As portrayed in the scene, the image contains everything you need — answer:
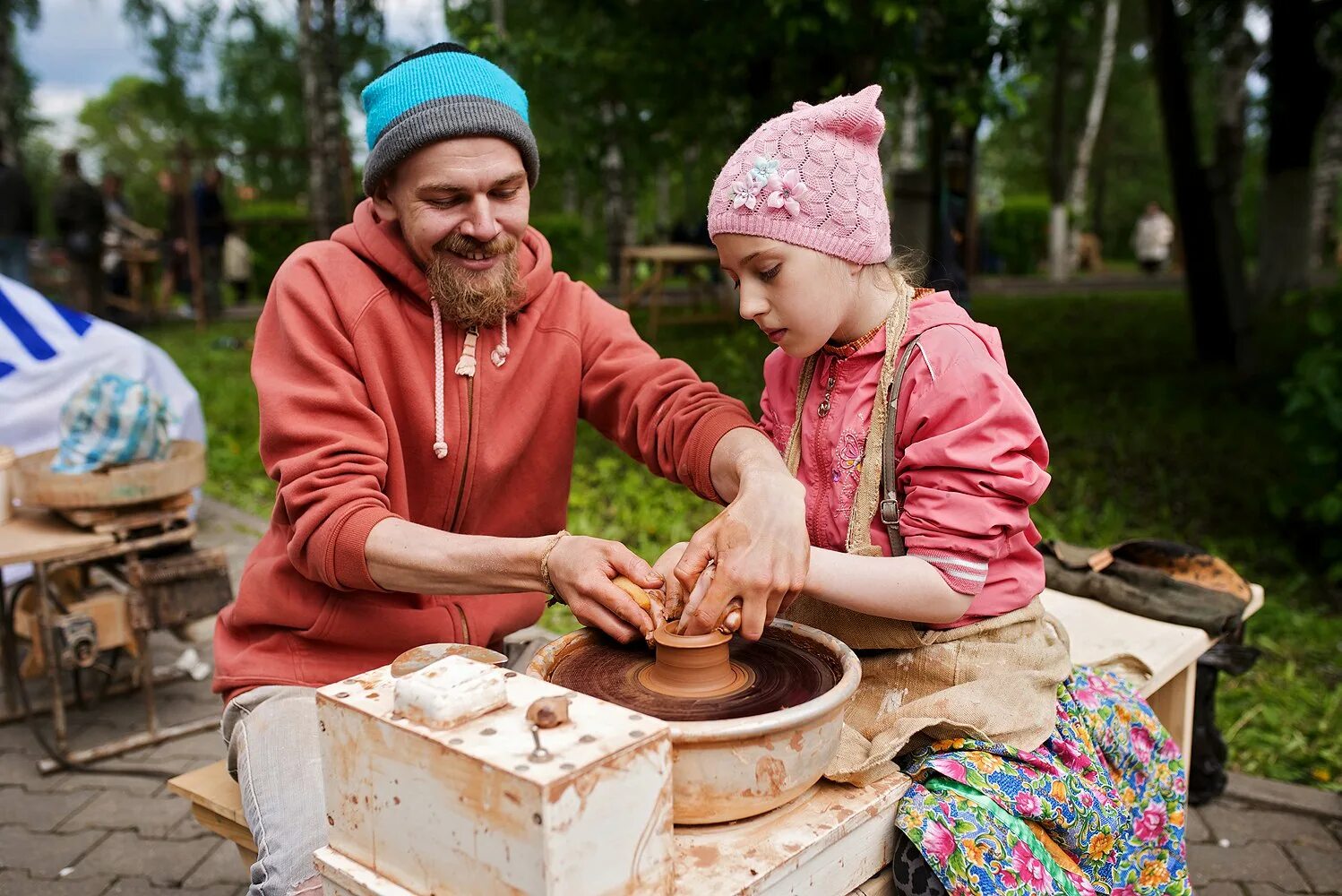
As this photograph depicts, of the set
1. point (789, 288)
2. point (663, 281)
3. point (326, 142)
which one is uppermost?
point (326, 142)

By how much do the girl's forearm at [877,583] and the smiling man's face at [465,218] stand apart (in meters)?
0.93

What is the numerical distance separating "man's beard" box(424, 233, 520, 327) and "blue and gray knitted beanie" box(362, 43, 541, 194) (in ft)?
0.67

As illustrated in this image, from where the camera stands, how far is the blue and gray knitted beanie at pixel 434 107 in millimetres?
2152

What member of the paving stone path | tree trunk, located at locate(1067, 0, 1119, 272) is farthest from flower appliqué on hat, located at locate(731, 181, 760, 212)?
tree trunk, located at locate(1067, 0, 1119, 272)

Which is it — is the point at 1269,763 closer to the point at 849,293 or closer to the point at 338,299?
the point at 849,293

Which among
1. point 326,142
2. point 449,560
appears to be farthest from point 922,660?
point 326,142

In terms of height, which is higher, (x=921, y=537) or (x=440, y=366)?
(x=440, y=366)

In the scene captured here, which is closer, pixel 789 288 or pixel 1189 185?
pixel 789 288

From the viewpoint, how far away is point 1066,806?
185 centimetres

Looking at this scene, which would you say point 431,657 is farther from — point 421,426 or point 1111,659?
point 1111,659

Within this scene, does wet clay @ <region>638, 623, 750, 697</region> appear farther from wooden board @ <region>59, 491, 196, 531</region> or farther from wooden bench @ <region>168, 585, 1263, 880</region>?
wooden board @ <region>59, 491, 196, 531</region>

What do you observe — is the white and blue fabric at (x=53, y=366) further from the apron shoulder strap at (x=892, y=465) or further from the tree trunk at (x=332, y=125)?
the tree trunk at (x=332, y=125)

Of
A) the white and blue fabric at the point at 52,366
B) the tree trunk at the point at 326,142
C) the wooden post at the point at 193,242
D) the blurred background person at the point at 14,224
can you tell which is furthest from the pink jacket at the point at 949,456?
the wooden post at the point at 193,242

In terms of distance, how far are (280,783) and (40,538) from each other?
7.30 ft
